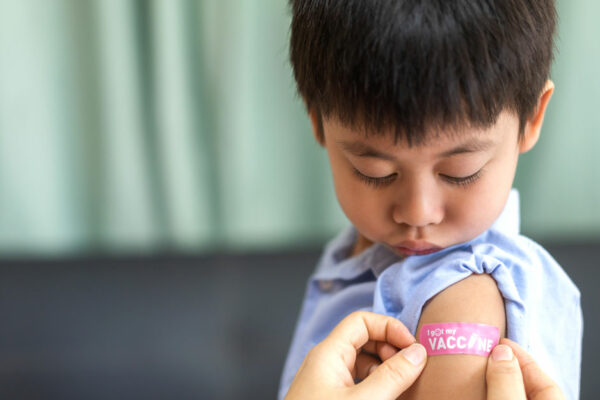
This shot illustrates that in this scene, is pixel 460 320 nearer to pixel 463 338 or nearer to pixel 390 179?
pixel 463 338

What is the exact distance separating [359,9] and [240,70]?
3.58 feet

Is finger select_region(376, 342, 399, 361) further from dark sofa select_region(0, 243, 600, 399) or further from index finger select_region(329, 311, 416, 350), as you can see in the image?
dark sofa select_region(0, 243, 600, 399)

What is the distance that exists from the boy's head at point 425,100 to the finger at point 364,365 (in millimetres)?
141

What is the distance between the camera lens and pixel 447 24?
64 cm

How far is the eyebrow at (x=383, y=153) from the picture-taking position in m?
0.68

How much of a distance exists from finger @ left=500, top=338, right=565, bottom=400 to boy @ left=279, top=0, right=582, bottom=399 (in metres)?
0.02

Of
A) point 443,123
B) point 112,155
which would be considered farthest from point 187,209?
point 443,123

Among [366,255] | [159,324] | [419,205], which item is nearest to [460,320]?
[419,205]

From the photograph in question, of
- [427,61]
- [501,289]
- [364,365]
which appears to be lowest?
[364,365]

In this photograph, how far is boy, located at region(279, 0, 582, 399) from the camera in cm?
65

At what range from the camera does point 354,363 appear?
2.54ft

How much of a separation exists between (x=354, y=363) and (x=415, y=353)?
10 centimetres

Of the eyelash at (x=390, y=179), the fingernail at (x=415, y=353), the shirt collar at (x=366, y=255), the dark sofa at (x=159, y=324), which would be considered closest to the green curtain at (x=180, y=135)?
the dark sofa at (x=159, y=324)

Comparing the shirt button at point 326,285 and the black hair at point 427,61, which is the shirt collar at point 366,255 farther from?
the black hair at point 427,61
